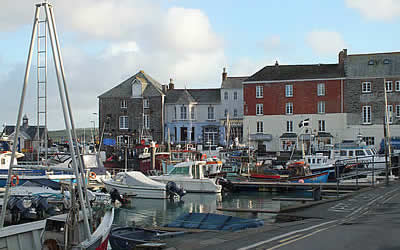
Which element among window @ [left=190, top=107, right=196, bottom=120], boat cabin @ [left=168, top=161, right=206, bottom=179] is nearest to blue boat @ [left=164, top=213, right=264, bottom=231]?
boat cabin @ [left=168, top=161, right=206, bottom=179]

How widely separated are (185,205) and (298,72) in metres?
36.4

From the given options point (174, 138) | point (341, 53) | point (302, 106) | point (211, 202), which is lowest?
point (211, 202)

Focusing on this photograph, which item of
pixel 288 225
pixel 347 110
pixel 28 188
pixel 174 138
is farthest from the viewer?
pixel 174 138

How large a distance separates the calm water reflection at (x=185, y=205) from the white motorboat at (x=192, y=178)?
0.71 metres

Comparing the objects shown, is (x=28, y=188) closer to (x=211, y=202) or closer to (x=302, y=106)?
(x=211, y=202)

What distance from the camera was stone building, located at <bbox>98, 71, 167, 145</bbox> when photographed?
69.0 meters

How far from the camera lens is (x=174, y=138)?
6919 cm

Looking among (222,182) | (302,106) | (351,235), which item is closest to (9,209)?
(351,235)

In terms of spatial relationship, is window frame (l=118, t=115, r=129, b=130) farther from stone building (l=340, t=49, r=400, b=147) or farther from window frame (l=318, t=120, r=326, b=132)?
stone building (l=340, t=49, r=400, b=147)

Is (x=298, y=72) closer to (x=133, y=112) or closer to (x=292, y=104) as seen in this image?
(x=292, y=104)

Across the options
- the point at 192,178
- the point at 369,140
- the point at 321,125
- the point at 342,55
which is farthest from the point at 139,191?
the point at 342,55

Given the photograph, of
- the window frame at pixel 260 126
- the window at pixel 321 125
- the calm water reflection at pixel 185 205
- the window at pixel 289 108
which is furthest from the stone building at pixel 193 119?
the calm water reflection at pixel 185 205

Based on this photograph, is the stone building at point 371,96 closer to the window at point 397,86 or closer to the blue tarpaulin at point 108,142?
the window at point 397,86

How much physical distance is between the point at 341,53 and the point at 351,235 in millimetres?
52803
